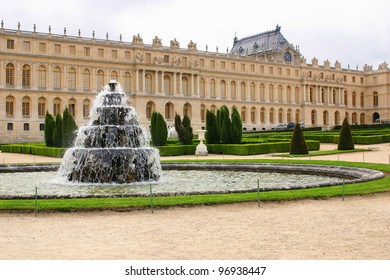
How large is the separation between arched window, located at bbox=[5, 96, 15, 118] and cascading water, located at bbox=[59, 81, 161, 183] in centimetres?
3774

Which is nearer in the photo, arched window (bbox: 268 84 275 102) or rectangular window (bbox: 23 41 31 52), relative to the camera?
rectangular window (bbox: 23 41 31 52)

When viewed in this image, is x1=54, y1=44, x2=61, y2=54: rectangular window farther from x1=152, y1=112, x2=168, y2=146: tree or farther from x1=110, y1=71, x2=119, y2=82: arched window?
x1=152, y1=112, x2=168, y2=146: tree

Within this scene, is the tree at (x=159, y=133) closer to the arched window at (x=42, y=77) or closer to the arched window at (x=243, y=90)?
the arched window at (x=42, y=77)

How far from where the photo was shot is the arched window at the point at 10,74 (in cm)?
5122

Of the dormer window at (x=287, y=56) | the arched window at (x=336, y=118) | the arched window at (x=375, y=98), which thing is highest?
the dormer window at (x=287, y=56)

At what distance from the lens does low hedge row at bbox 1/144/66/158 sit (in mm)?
28372

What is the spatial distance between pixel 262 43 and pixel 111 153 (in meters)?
67.5

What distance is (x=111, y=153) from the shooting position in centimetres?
1547

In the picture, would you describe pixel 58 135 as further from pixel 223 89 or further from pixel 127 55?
pixel 223 89

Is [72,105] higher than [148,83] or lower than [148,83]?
lower

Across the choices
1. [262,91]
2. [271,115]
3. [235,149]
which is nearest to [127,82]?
[262,91]

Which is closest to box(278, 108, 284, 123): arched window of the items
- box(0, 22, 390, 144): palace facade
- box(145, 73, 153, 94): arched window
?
box(0, 22, 390, 144): palace facade

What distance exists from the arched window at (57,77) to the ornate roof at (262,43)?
3323 centimetres

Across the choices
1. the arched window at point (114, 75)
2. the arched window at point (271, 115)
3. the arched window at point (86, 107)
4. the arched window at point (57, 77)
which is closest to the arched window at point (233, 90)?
the arched window at point (271, 115)
